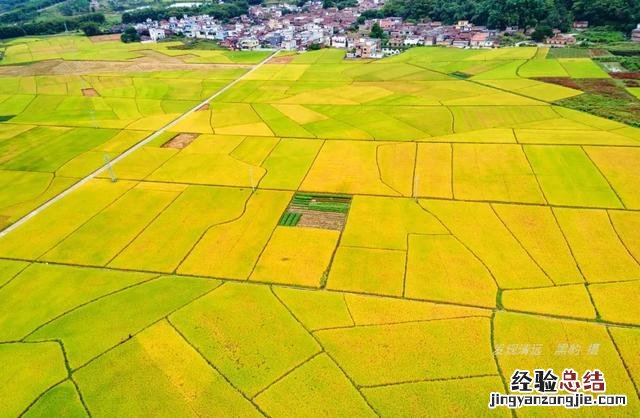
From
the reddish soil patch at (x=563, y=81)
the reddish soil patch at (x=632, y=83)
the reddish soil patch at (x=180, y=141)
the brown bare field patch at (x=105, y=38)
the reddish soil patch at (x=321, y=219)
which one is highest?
the brown bare field patch at (x=105, y=38)

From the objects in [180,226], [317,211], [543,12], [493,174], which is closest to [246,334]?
[180,226]

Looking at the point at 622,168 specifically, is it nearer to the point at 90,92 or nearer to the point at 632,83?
the point at 632,83

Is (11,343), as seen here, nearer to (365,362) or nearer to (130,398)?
(130,398)

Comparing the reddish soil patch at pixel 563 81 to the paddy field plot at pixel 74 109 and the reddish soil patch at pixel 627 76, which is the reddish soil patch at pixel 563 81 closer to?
the reddish soil patch at pixel 627 76

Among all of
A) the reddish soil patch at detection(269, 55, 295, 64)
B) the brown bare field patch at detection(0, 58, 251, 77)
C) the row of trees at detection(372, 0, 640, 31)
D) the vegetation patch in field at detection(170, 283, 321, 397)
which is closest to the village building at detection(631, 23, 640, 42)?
the row of trees at detection(372, 0, 640, 31)

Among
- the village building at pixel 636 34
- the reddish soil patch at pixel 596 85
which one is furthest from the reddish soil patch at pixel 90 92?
the village building at pixel 636 34

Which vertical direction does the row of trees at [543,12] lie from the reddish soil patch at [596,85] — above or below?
above
